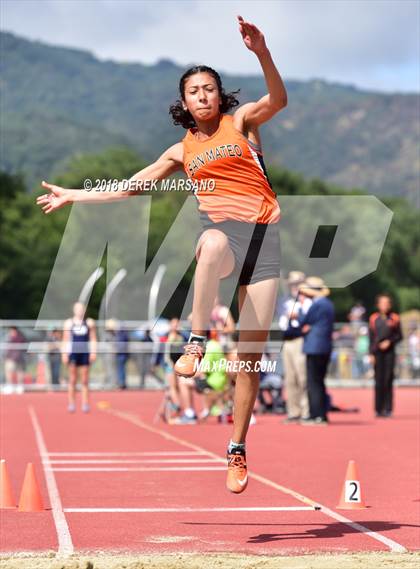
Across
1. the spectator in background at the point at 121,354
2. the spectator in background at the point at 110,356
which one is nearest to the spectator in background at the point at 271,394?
the spectator in background at the point at 121,354

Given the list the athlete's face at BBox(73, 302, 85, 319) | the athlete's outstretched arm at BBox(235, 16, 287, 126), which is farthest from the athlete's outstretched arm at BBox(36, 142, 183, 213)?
the athlete's face at BBox(73, 302, 85, 319)

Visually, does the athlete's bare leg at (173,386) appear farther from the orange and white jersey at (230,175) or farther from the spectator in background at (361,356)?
the spectator in background at (361,356)

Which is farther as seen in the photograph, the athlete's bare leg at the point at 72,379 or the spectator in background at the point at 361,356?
the spectator in background at the point at 361,356

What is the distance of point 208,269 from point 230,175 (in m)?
0.56

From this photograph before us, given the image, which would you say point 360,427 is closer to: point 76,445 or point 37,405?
point 76,445

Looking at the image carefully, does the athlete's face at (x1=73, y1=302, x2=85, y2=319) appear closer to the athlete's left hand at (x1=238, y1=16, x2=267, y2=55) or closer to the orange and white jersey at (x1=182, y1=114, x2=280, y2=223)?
the orange and white jersey at (x1=182, y1=114, x2=280, y2=223)

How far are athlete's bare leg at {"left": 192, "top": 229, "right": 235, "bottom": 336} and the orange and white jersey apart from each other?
0.57 feet

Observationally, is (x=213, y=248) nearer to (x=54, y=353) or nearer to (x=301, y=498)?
(x=301, y=498)

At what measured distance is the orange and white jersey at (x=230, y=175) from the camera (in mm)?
7027

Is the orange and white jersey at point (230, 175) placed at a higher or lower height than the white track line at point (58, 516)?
higher

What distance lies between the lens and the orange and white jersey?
7.03m

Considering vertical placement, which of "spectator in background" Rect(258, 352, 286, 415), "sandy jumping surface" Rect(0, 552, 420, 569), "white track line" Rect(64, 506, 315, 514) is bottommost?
"sandy jumping surface" Rect(0, 552, 420, 569)

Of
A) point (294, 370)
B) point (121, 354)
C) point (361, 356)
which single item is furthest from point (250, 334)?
point (361, 356)

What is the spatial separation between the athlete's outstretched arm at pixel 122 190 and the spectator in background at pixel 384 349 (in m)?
13.2
